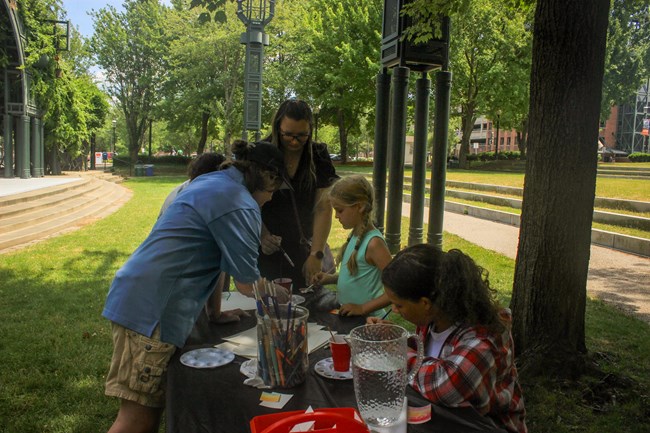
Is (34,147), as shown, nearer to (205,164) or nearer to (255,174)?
(205,164)

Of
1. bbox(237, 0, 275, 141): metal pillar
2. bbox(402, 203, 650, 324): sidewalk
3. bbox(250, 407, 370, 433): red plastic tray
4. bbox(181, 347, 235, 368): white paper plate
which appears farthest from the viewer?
bbox(237, 0, 275, 141): metal pillar

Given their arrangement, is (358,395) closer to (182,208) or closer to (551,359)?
(182,208)

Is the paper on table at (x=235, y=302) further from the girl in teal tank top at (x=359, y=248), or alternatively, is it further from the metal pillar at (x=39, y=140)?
the metal pillar at (x=39, y=140)

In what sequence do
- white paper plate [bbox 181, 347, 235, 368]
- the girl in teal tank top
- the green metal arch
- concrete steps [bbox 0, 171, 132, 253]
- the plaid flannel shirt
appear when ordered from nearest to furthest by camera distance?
the plaid flannel shirt → white paper plate [bbox 181, 347, 235, 368] → the girl in teal tank top → concrete steps [bbox 0, 171, 132, 253] → the green metal arch

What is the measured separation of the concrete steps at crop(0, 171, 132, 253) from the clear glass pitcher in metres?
8.72

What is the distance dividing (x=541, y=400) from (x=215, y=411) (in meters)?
2.47

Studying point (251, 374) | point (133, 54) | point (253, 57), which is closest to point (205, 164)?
point (251, 374)

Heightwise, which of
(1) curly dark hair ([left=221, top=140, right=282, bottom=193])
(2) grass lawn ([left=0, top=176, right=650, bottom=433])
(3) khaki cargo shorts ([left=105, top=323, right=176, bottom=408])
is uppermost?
(1) curly dark hair ([left=221, top=140, right=282, bottom=193])

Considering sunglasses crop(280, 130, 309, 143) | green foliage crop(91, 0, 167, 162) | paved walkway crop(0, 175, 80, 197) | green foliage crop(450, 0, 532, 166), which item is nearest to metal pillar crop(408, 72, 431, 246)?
sunglasses crop(280, 130, 309, 143)

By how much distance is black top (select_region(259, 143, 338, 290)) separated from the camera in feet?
10.6

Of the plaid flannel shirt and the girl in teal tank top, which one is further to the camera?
the girl in teal tank top

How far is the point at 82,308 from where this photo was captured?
545cm

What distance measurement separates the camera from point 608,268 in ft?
23.5

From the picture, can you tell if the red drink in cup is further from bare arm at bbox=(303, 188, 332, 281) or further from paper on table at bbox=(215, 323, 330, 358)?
bare arm at bbox=(303, 188, 332, 281)
